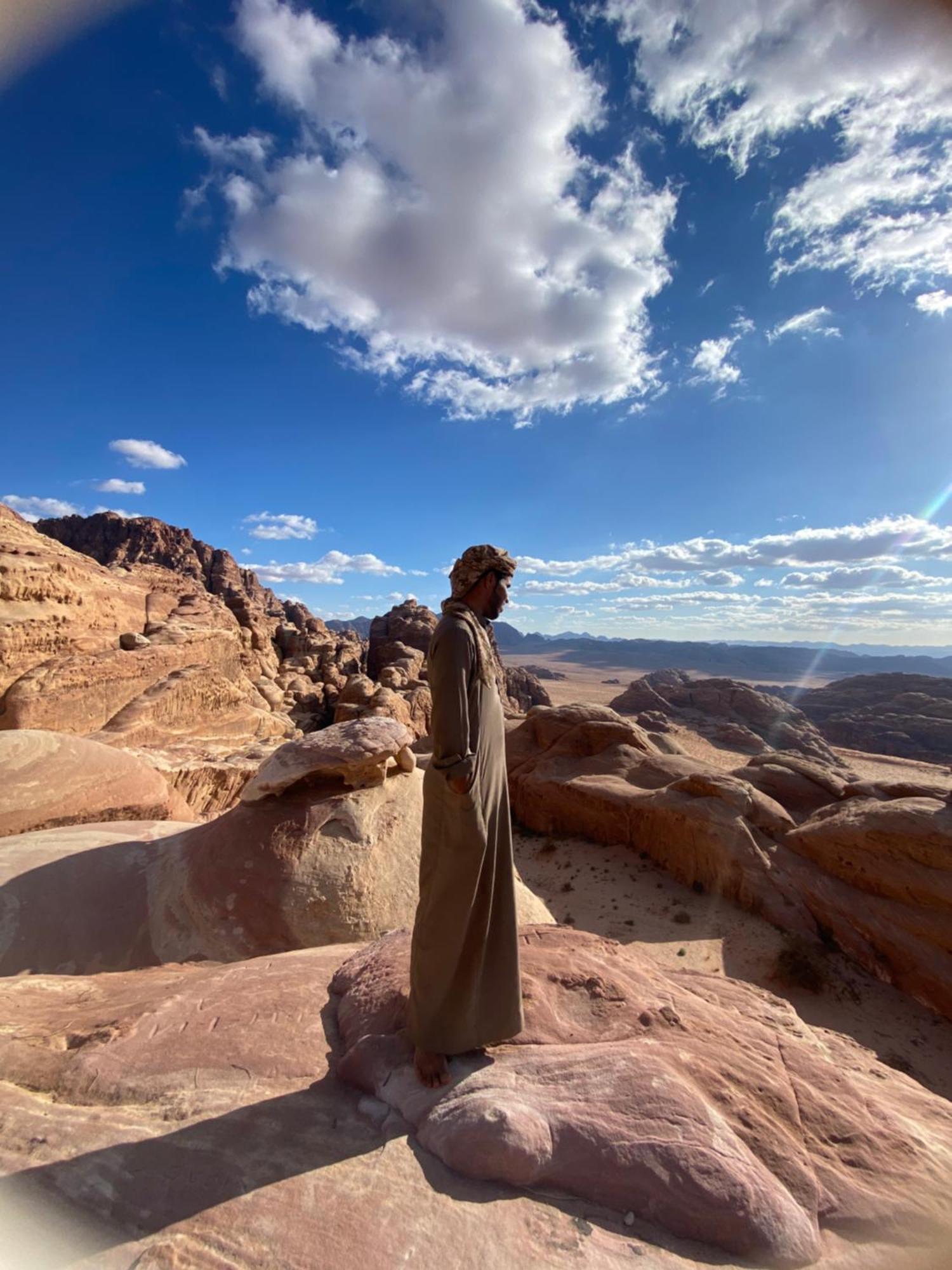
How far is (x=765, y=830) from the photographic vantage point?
1119cm

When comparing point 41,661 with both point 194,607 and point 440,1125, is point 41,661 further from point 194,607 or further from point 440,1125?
point 440,1125

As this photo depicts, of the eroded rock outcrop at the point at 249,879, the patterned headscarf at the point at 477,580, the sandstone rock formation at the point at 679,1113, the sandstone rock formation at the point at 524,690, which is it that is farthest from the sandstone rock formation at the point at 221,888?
the sandstone rock formation at the point at 524,690

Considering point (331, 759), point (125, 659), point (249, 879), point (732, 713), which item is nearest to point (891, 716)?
point (732, 713)

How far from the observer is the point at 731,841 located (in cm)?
1088

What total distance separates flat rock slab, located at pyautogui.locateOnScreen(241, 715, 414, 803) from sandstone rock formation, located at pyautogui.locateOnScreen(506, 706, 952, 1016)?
797cm

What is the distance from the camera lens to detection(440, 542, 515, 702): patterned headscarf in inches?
112

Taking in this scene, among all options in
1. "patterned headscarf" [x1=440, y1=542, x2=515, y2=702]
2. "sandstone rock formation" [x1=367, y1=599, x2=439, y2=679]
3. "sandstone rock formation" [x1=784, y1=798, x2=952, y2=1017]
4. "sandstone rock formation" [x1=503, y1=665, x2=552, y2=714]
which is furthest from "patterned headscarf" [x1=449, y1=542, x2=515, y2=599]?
"sandstone rock formation" [x1=503, y1=665, x2=552, y2=714]

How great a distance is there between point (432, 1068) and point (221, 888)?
3947 mm

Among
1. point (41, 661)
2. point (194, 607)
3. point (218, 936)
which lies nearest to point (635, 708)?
point (194, 607)

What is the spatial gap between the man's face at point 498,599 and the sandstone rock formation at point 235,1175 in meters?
2.37

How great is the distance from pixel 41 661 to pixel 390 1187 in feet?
50.7

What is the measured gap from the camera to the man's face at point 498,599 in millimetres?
3000

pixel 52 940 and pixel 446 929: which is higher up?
pixel 446 929

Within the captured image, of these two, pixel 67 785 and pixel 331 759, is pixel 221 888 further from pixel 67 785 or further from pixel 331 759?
pixel 67 785
